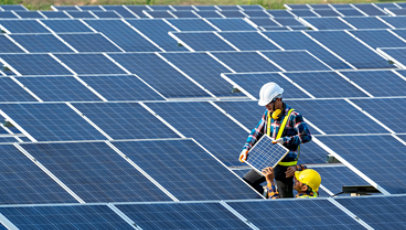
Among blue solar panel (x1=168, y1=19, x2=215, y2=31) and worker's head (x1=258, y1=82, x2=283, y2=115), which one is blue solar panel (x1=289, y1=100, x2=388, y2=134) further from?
blue solar panel (x1=168, y1=19, x2=215, y2=31)

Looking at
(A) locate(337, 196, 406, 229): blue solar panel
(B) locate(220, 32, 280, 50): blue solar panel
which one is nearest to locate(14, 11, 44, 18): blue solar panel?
(B) locate(220, 32, 280, 50): blue solar panel

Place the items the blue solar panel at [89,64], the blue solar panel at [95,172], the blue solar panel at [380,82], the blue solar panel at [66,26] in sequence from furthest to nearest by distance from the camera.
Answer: the blue solar panel at [66,26]
the blue solar panel at [89,64]
the blue solar panel at [380,82]
the blue solar panel at [95,172]

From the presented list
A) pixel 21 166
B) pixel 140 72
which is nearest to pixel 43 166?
pixel 21 166

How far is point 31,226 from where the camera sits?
41.4ft

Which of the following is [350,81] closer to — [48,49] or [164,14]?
[48,49]

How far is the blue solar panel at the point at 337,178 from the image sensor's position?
59.4 feet

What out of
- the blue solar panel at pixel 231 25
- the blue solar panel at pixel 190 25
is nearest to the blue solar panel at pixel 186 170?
the blue solar panel at pixel 190 25

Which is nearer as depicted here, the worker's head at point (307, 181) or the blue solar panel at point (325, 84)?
the worker's head at point (307, 181)

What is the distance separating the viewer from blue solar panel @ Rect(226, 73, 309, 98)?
1001 inches

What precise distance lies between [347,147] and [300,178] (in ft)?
7.77

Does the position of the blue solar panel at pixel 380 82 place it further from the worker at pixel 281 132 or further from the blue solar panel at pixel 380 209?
the blue solar panel at pixel 380 209

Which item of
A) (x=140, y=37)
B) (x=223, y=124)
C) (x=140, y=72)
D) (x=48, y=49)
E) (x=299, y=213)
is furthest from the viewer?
(x=140, y=37)

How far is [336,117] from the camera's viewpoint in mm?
21328

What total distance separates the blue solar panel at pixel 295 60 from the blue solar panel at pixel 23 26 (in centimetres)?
1084
